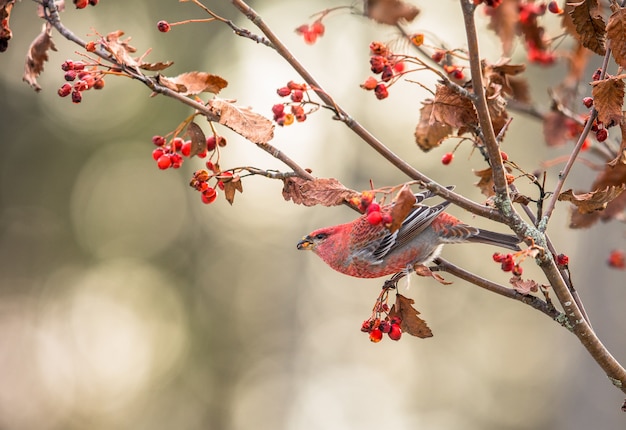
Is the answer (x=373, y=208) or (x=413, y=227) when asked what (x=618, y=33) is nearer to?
(x=373, y=208)

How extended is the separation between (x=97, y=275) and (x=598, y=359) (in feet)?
35.1

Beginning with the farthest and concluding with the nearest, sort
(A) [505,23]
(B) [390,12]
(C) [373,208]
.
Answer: (A) [505,23] < (B) [390,12] < (C) [373,208]

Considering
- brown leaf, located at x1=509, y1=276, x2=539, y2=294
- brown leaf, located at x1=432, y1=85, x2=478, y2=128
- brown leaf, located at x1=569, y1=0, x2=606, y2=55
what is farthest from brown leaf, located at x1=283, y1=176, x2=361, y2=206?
brown leaf, located at x1=569, y1=0, x2=606, y2=55

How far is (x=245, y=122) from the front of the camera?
1971mm

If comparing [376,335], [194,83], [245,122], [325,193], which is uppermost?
[194,83]

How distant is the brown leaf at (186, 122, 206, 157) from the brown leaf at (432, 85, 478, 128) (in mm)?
713

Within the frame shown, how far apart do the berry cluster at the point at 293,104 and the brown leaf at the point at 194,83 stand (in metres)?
0.19

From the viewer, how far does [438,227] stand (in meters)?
3.28

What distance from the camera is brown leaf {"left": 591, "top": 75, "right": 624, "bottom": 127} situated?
70.3 inches

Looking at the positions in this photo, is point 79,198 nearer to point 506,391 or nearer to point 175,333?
point 175,333

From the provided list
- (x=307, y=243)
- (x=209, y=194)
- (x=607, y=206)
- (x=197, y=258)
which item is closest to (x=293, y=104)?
(x=209, y=194)

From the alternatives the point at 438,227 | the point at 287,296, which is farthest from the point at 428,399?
the point at 438,227

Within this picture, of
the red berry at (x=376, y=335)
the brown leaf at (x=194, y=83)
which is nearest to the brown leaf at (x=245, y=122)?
the brown leaf at (x=194, y=83)

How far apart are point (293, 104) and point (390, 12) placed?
50 cm
